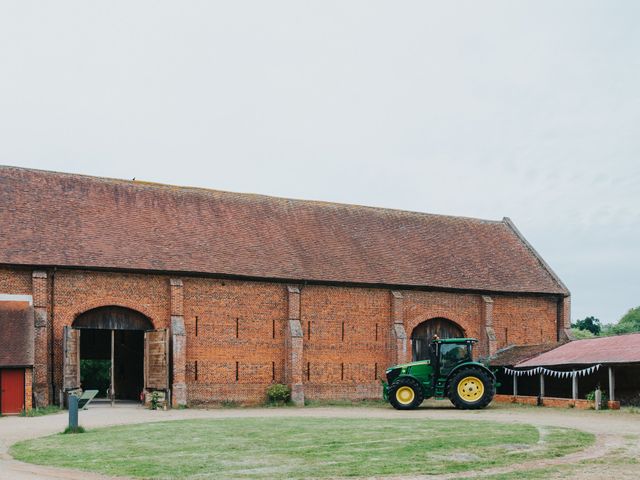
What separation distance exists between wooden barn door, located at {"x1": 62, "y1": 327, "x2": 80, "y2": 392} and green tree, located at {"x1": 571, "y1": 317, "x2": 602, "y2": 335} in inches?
2349

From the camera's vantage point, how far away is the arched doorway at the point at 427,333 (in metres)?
37.2

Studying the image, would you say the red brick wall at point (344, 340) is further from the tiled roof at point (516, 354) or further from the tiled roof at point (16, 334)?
the tiled roof at point (16, 334)

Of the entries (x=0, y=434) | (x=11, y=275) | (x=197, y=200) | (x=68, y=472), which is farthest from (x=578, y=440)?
(x=197, y=200)

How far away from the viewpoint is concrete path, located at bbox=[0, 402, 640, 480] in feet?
48.6

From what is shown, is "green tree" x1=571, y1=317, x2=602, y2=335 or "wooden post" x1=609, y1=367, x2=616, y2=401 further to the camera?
"green tree" x1=571, y1=317, x2=602, y2=335

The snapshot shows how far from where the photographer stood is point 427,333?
3762cm

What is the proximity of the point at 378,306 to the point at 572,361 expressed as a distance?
8.88 metres

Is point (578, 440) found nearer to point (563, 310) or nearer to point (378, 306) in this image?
point (378, 306)

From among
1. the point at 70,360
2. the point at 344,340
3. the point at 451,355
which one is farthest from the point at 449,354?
the point at 70,360

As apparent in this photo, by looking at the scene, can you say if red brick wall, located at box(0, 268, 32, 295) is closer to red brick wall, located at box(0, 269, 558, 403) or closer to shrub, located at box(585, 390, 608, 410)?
red brick wall, located at box(0, 269, 558, 403)

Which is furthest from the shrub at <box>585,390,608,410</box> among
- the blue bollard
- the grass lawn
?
the blue bollard

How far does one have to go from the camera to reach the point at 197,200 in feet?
122

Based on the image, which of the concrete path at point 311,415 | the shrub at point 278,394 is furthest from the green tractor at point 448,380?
the shrub at point 278,394

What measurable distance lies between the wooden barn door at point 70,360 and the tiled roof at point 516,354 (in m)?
17.0
